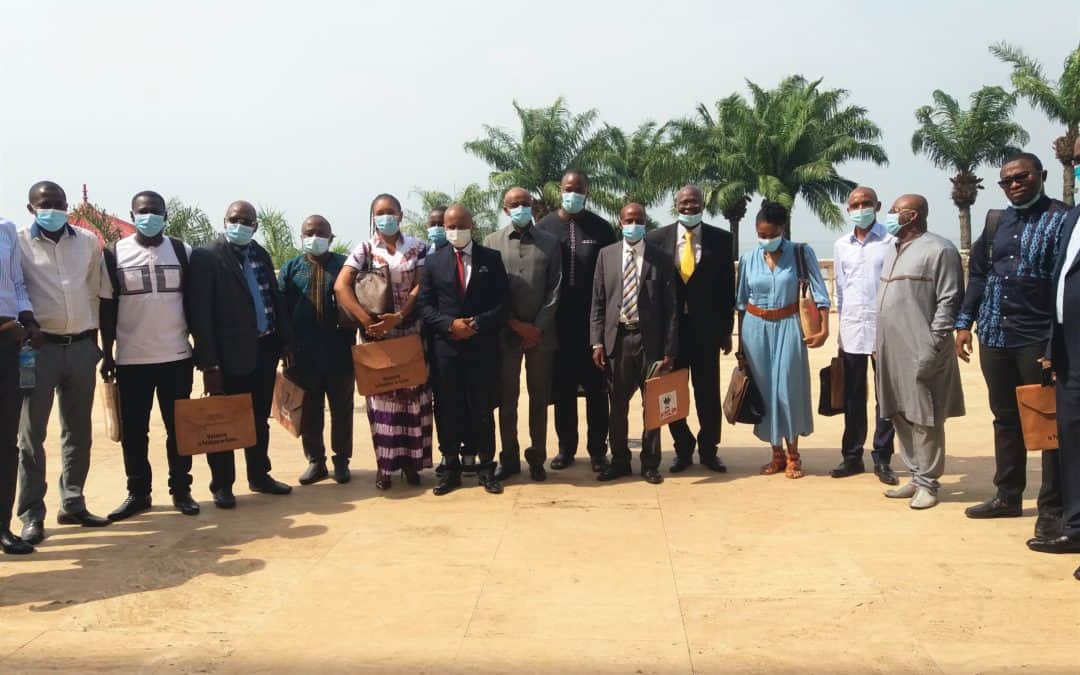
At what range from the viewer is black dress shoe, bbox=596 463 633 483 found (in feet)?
21.6

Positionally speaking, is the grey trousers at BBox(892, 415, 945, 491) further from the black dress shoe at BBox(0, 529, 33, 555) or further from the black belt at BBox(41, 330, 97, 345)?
the black dress shoe at BBox(0, 529, 33, 555)

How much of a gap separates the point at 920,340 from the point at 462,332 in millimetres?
2900

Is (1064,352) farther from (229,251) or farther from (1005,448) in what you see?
(229,251)

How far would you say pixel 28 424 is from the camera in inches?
209

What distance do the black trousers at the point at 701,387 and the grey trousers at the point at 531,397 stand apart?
96 centimetres

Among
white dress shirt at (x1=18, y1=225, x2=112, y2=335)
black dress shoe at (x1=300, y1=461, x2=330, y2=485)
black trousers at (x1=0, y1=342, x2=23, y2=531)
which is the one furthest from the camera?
black dress shoe at (x1=300, y1=461, x2=330, y2=485)

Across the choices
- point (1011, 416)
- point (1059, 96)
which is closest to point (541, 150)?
point (1059, 96)

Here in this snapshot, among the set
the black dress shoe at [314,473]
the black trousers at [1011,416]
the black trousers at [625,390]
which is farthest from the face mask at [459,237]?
the black trousers at [1011,416]

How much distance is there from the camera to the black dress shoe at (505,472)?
6.58 meters

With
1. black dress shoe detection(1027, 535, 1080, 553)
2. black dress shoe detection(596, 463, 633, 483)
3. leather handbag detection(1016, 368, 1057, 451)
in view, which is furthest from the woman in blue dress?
black dress shoe detection(1027, 535, 1080, 553)

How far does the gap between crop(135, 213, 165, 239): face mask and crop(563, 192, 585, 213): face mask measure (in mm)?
2797

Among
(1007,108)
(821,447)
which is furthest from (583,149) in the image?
(821,447)

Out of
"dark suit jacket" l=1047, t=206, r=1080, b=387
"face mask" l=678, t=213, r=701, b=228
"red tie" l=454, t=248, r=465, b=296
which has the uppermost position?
"face mask" l=678, t=213, r=701, b=228

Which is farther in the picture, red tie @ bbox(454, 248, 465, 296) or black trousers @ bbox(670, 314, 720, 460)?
black trousers @ bbox(670, 314, 720, 460)
